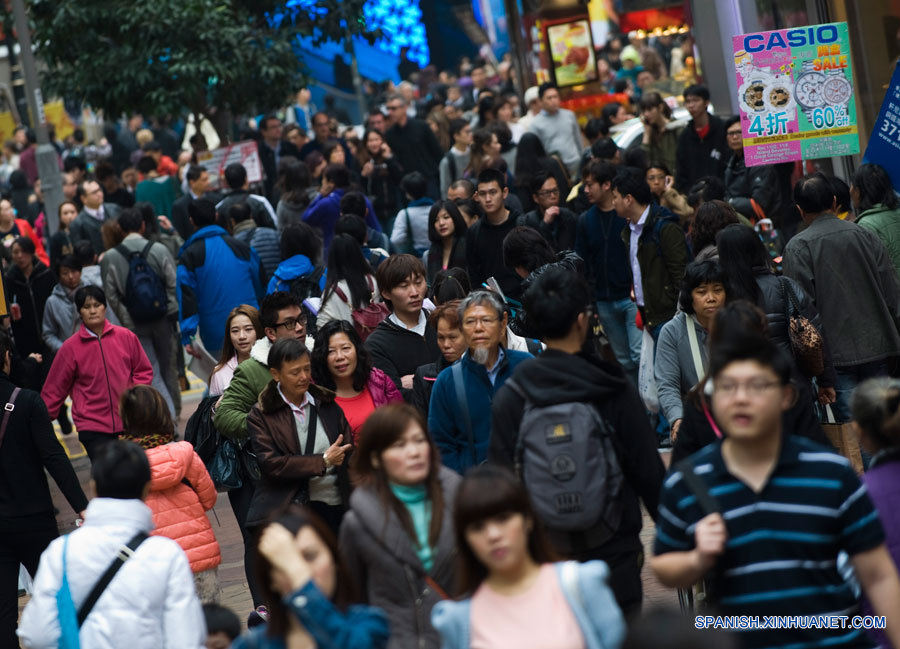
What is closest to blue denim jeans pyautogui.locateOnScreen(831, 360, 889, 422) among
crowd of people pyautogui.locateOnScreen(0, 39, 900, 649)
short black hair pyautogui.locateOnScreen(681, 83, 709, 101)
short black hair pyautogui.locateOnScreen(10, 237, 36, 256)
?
crowd of people pyautogui.locateOnScreen(0, 39, 900, 649)

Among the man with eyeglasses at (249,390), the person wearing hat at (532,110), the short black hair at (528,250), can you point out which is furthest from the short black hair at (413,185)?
the person wearing hat at (532,110)

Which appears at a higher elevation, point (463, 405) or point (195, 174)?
point (195, 174)

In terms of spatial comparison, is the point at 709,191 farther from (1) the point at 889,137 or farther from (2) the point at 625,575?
(2) the point at 625,575

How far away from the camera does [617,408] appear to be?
5008 millimetres

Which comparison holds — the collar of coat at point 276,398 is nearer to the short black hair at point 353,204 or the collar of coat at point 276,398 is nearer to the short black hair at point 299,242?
the short black hair at point 299,242

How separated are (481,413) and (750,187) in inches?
250

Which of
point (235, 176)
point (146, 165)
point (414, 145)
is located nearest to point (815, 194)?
point (235, 176)

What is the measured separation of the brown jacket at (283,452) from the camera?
695 centimetres

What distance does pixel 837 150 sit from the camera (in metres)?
9.34

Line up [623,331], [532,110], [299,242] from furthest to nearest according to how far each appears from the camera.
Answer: [532,110], [623,331], [299,242]

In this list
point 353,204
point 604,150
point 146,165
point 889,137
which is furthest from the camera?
point 146,165

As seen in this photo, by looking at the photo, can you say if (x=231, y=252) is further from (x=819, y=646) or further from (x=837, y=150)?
(x=819, y=646)

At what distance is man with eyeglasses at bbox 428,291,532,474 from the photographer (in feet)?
20.5

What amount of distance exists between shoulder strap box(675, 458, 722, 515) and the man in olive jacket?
231 inches
